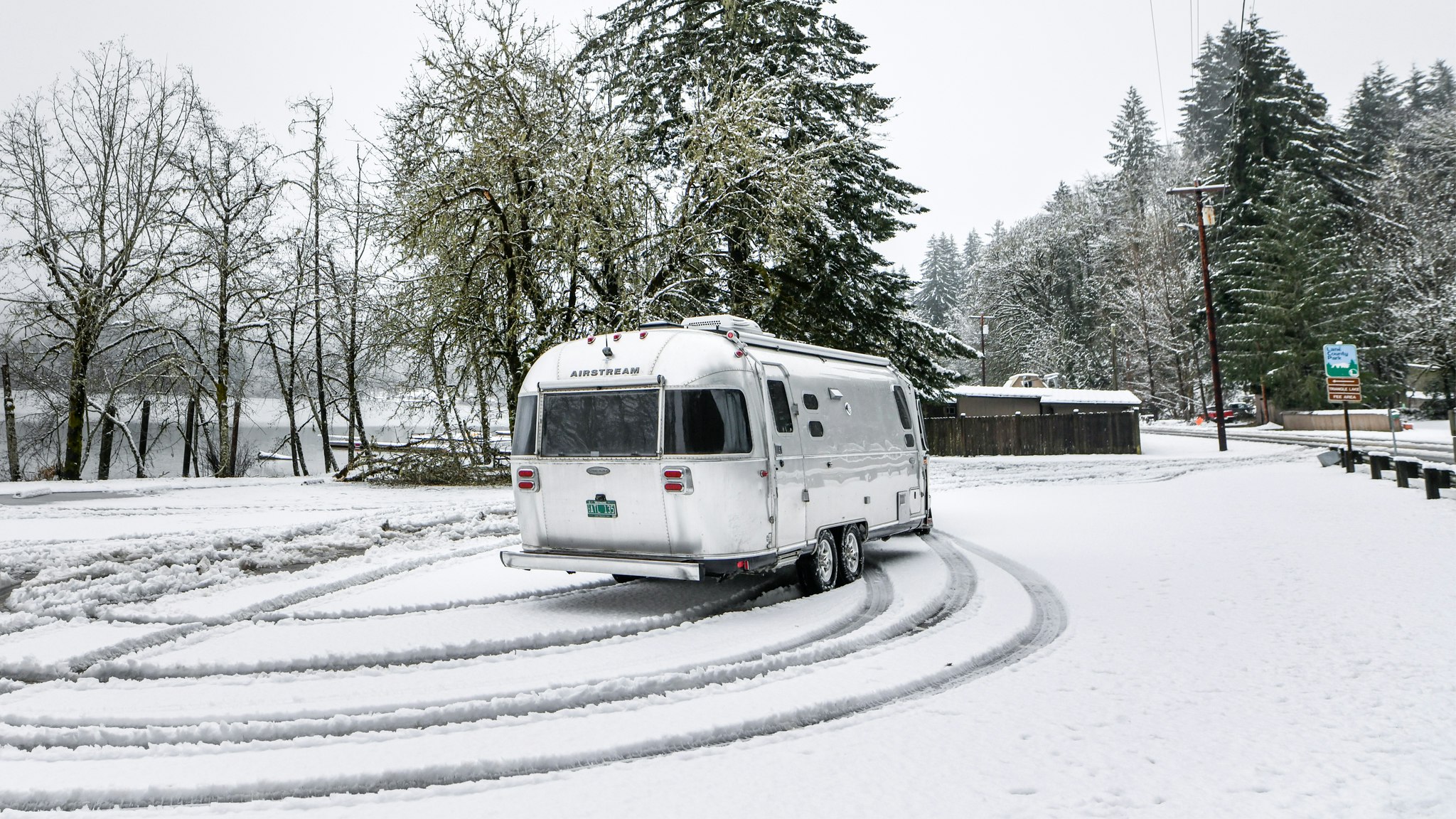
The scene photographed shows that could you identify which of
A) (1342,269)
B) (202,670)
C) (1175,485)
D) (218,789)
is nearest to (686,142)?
(1175,485)

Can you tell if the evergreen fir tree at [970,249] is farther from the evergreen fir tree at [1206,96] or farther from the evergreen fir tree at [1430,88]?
the evergreen fir tree at [1430,88]

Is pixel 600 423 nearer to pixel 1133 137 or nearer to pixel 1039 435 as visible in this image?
pixel 1039 435

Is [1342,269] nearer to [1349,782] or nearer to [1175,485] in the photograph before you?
[1175,485]

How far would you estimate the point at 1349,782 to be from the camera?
3896 millimetres

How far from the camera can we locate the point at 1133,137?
76938mm

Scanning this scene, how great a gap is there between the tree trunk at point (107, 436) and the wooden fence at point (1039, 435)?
2921 cm

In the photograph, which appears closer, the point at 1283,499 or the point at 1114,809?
the point at 1114,809

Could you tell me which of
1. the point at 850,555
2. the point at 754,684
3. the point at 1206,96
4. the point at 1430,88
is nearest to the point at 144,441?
the point at 850,555

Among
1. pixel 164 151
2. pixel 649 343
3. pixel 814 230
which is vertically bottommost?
pixel 649 343

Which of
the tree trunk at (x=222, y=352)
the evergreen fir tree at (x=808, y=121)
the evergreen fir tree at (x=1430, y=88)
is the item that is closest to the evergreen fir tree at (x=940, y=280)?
the evergreen fir tree at (x=1430, y=88)

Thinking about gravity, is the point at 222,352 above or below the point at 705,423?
above

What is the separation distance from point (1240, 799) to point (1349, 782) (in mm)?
547

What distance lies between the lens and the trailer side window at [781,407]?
27.7ft

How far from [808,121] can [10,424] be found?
2770 centimetres
